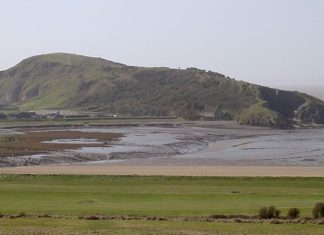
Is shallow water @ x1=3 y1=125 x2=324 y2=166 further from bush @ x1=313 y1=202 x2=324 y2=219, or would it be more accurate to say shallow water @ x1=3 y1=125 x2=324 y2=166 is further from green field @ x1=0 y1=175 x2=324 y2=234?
bush @ x1=313 y1=202 x2=324 y2=219

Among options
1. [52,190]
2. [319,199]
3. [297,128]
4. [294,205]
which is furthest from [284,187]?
[297,128]

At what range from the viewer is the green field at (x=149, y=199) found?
75.6ft

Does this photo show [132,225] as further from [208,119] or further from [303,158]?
[208,119]

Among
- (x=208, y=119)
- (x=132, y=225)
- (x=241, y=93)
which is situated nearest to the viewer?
(x=132, y=225)

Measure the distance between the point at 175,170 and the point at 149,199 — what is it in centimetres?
2216

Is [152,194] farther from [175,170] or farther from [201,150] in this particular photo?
[201,150]

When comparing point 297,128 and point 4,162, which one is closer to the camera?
point 4,162

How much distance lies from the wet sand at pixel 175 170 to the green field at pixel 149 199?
5688 millimetres

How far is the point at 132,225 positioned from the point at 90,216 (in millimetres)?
2873

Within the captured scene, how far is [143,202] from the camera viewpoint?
31.7 meters

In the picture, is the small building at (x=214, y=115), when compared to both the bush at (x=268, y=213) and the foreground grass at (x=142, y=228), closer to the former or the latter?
the bush at (x=268, y=213)

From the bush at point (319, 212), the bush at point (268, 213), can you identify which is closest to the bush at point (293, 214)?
the bush at point (268, 213)

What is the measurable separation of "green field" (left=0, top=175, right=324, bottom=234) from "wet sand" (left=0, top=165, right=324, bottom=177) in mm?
5688

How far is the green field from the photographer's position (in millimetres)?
23031
